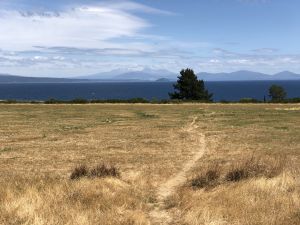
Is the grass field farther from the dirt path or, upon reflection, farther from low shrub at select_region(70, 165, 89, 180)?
low shrub at select_region(70, 165, 89, 180)

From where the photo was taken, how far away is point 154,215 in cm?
1239

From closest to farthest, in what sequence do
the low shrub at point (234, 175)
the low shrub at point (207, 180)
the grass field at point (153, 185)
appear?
the grass field at point (153, 185) → the low shrub at point (207, 180) → the low shrub at point (234, 175)

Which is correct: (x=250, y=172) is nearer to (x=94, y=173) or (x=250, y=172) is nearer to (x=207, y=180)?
(x=207, y=180)

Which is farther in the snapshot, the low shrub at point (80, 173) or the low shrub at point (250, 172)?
the low shrub at point (80, 173)

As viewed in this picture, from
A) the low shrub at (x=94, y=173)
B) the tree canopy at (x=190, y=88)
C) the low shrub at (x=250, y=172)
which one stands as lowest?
the low shrub at (x=94, y=173)

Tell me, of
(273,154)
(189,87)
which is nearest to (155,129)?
(273,154)

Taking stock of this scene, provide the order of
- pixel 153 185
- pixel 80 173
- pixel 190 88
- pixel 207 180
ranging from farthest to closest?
pixel 190 88 → pixel 80 173 → pixel 153 185 → pixel 207 180

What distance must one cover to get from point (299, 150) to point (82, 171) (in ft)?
42.6

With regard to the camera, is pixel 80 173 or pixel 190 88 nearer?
pixel 80 173

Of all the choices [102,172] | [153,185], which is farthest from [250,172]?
[102,172]

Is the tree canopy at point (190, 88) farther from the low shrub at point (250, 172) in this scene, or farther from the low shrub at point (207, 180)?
the low shrub at point (207, 180)

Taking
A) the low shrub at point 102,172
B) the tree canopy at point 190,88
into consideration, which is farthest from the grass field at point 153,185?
the tree canopy at point 190,88

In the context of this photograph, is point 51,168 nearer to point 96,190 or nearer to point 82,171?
point 82,171

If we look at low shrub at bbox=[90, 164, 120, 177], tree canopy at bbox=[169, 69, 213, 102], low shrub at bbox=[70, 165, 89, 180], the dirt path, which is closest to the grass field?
the dirt path
